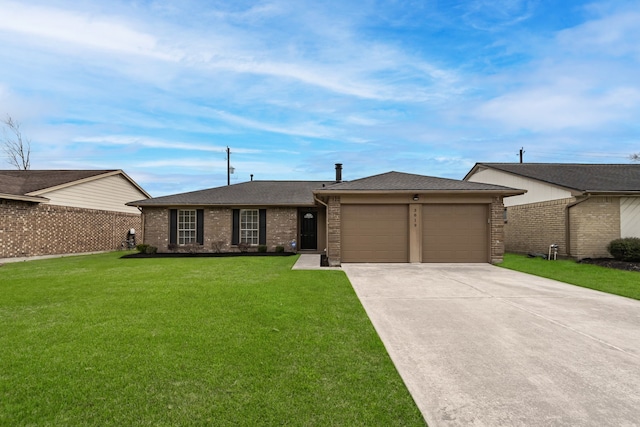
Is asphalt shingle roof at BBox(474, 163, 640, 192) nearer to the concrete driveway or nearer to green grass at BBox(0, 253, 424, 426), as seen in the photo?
the concrete driveway

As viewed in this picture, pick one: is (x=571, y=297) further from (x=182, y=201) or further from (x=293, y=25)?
(x=182, y=201)

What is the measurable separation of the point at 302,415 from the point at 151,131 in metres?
24.1

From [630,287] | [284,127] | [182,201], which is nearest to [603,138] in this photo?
[284,127]

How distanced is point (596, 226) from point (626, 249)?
1323 millimetres

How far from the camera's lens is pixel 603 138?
35.2 m

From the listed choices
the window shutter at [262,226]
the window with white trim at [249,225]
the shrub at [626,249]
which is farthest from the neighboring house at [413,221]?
the window with white trim at [249,225]

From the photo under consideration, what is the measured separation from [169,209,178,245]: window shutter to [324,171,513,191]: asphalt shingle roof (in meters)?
8.41

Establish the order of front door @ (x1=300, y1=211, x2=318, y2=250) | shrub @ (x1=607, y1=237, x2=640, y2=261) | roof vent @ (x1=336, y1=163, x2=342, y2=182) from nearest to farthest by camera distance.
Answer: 1. shrub @ (x1=607, y1=237, x2=640, y2=261)
2. front door @ (x1=300, y1=211, x2=318, y2=250)
3. roof vent @ (x1=336, y1=163, x2=342, y2=182)

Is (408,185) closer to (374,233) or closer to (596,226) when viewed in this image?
(374,233)

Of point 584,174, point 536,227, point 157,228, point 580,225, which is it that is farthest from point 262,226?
point 584,174

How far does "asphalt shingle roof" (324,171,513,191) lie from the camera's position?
41.0 feet

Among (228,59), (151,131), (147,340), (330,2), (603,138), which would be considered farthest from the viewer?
(603,138)

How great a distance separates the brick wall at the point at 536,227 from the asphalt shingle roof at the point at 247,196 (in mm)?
10264

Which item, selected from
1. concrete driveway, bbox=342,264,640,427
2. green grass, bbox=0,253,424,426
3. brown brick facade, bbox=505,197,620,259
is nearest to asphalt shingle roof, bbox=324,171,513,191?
brown brick facade, bbox=505,197,620,259
